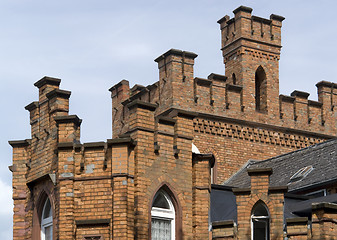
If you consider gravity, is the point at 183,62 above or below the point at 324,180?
above

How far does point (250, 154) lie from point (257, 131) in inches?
43.3

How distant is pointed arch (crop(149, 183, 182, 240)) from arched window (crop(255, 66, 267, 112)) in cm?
1718

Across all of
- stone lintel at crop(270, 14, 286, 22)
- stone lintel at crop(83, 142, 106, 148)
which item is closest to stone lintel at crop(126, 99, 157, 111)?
stone lintel at crop(83, 142, 106, 148)

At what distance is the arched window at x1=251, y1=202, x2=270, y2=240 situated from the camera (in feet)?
77.9

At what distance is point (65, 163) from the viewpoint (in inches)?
899

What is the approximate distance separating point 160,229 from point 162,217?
0.30 m

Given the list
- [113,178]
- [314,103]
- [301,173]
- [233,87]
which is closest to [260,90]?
[233,87]

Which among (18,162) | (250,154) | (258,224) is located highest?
(250,154)

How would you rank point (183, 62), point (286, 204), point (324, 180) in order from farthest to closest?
1. point (183, 62)
2. point (324, 180)
3. point (286, 204)

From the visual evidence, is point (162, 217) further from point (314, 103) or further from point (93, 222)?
point (314, 103)

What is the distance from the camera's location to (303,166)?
108 ft

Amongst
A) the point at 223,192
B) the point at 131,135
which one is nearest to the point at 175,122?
the point at 131,135

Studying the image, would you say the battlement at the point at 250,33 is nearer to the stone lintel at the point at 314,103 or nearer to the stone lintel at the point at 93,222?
the stone lintel at the point at 314,103

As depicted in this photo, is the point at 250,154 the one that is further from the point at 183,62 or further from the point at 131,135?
the point at 131,135
